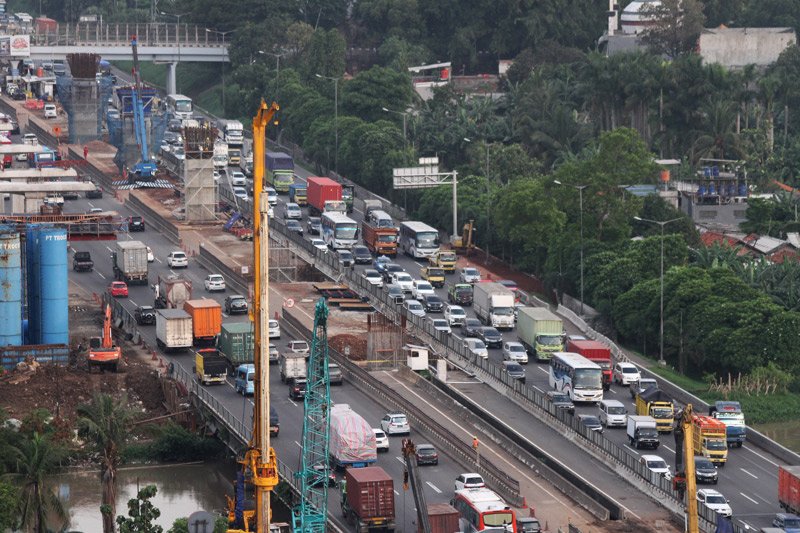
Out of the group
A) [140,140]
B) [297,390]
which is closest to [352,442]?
[297,390]

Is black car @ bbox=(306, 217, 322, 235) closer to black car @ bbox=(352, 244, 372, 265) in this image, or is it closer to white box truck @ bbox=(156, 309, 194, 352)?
black car @ bbox=(352, 244, 372, 265)

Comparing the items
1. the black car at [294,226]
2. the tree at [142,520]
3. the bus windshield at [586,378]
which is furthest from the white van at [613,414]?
the black car at [294,226]

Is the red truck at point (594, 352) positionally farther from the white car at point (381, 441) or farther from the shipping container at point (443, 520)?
the shipping container at point (443, 520)

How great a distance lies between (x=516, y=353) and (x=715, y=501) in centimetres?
2775

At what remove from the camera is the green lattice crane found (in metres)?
92.2

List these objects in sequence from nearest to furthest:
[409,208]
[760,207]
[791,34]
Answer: [760,207] < [409,208] < [791,34]

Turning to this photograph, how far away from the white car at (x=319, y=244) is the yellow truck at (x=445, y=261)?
6.91 m

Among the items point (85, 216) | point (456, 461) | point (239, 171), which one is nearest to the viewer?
point (456, 461)

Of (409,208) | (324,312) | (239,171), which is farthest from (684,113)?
(324,312)

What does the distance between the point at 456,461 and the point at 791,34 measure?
103375 millimetres

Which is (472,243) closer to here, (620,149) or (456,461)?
(620,149)

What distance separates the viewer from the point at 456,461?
103750 mm

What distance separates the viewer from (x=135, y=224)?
160 m

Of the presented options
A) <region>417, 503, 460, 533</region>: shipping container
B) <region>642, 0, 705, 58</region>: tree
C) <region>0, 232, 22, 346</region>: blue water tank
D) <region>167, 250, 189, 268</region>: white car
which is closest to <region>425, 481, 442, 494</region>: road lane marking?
<region>417, 503, 460, 533</region>: shipping container
